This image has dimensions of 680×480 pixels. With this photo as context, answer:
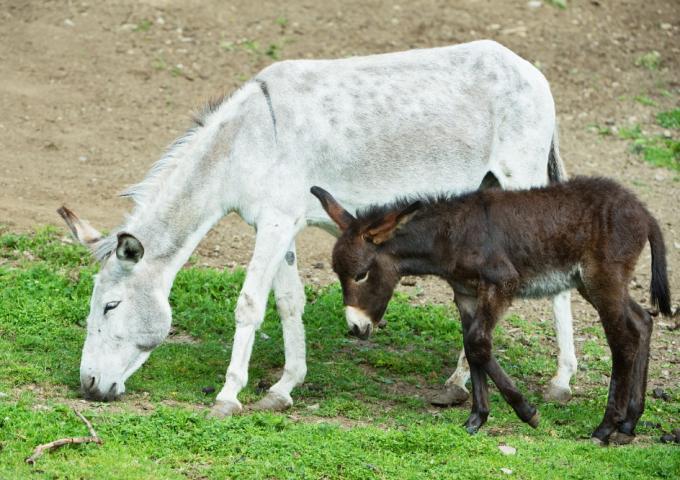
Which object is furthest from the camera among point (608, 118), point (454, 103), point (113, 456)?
point (608, 118)

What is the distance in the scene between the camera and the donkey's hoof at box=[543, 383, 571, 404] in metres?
8.59

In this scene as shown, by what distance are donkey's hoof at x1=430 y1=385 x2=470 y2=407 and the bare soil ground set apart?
2580mm

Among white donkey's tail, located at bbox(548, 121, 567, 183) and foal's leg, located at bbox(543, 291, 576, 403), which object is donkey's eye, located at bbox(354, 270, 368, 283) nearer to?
foal's leg, located at bbox(543, 291, 576, 403)

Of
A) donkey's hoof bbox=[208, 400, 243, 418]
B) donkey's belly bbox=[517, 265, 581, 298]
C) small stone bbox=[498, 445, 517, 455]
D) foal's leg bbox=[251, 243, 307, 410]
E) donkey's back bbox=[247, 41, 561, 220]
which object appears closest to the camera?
small stone bbox=[498, 445, 517, 455]

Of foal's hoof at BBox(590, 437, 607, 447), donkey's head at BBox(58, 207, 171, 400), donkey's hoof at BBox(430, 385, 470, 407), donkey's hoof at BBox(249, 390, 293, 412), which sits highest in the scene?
donkey's head at BBox(58, 207, 171, 400)

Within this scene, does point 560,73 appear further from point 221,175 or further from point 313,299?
point 221,175

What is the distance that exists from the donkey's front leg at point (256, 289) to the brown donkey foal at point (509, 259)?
1.50 ft

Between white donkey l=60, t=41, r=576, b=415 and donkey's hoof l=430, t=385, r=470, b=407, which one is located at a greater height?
white donkey l=60, t=41, r=576, b=415

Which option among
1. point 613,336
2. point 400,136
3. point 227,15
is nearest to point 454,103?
point 400,136

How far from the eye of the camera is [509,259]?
295 inches

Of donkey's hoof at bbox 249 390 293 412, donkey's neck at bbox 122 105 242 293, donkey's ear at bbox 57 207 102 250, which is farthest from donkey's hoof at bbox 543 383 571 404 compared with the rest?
donkey's ear at bbox 57 207 102 250

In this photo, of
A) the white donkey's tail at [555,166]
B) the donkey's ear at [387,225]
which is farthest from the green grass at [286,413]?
the white donkey's tail at [555,166]

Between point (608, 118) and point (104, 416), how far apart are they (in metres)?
9.90

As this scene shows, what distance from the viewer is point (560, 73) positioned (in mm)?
15680
